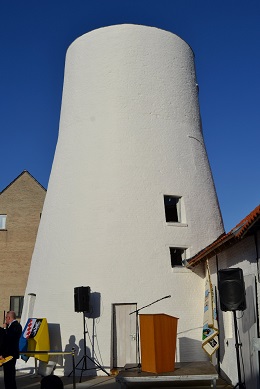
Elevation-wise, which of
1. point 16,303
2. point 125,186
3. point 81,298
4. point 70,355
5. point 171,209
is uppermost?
point 125,186

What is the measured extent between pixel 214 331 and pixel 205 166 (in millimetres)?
6389

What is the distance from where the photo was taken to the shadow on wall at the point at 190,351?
13102mm

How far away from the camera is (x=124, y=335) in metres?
13.2

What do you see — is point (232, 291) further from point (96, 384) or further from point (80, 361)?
point (80, 361)

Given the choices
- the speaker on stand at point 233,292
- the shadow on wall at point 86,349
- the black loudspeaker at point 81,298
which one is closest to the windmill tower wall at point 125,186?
the shadow on wall at point 86,349

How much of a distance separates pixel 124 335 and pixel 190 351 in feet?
6.32

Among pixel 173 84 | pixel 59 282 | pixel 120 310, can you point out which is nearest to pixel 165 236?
pixel 120 310

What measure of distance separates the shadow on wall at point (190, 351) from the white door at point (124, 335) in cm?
132

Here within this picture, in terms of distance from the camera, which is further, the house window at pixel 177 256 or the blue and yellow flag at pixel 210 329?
the house window at pixel 177 256

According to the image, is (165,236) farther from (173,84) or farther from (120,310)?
(173,84)

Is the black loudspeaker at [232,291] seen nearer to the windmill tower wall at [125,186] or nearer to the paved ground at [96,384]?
the paved ground at [96,384]

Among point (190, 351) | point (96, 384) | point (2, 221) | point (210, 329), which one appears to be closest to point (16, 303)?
point (2, 221)

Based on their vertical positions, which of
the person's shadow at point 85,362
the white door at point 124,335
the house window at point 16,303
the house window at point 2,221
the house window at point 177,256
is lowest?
the person's shadow at point 85,362

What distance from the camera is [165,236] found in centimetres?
1417
